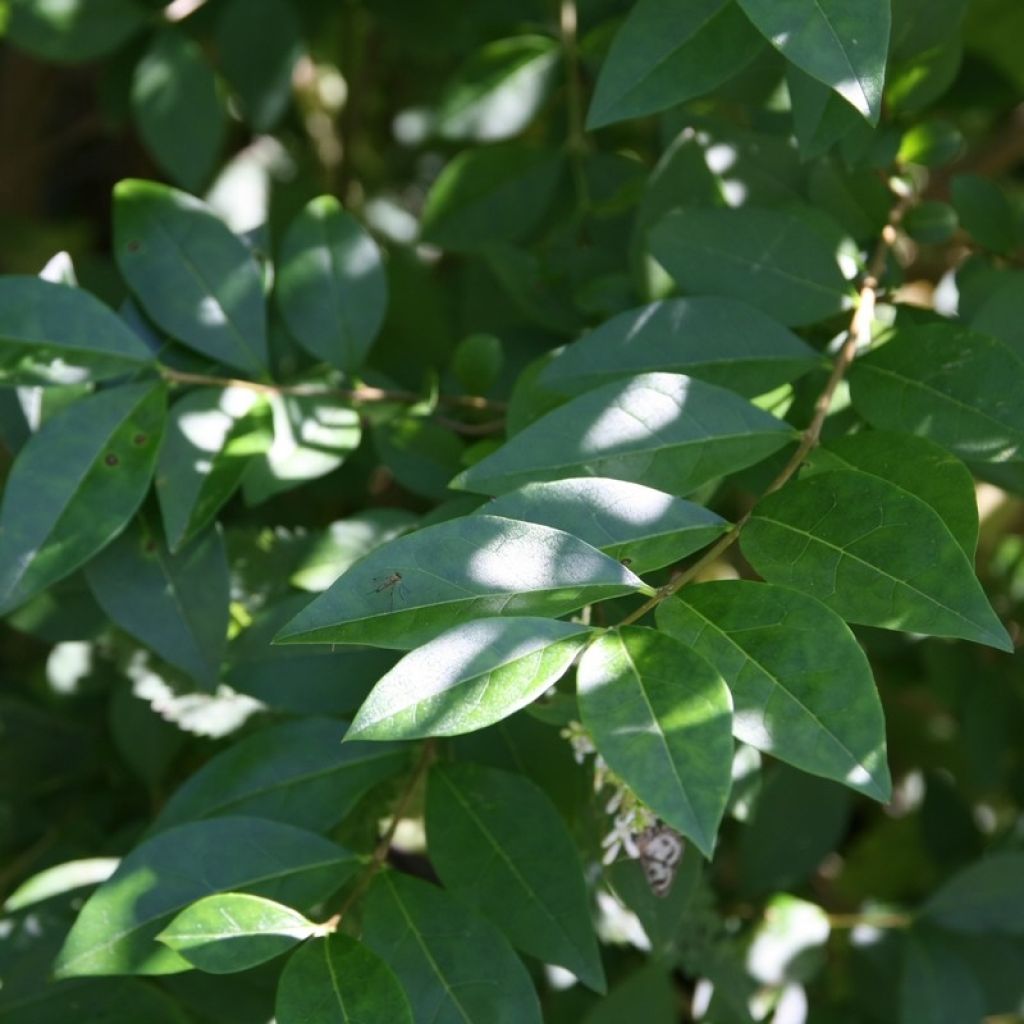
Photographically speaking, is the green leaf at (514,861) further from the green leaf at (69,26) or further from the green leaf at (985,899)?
the green leaf at (69,26)

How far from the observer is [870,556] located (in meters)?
0.60

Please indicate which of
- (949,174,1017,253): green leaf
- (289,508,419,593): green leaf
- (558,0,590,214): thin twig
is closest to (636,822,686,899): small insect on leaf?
(289,508,419,593): green leaf

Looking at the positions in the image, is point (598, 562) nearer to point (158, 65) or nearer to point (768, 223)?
point (768, 223)

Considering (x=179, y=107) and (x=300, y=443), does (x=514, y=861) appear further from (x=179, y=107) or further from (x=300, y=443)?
(x=179, y=107)

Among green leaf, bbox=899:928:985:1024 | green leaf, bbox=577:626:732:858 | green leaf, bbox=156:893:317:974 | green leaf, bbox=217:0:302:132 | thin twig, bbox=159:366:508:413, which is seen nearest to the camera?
green leaf, bbox=577:626:732:858

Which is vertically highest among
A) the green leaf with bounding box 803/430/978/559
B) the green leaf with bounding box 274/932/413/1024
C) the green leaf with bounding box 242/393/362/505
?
the green leaf with bounding box 803/430/978/559

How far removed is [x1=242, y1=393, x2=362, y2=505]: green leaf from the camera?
817 mm

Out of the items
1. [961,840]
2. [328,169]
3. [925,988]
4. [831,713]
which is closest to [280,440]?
[831,713]

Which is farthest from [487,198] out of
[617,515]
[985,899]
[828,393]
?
[985,899]

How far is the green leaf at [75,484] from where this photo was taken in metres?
0.74

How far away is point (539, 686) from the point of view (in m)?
0.55

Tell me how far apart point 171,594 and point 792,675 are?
1.34 feet

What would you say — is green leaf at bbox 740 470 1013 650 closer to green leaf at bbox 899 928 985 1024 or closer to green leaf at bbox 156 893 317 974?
green leaf at bbox 156 893 317 974

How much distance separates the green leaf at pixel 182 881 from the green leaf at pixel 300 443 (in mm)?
212
